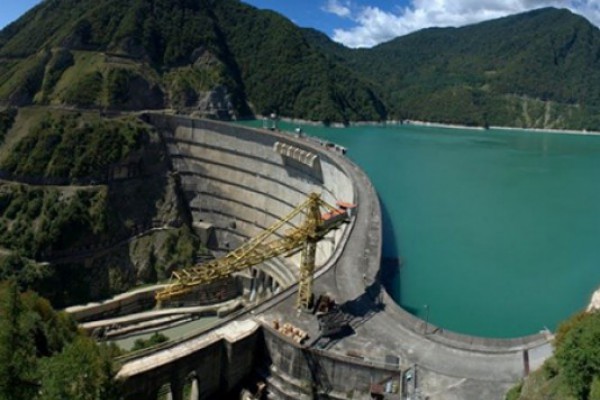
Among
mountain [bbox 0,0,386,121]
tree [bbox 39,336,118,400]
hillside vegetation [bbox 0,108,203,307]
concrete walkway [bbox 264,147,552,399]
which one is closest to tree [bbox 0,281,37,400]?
tree [bbox 39,336,118,400]

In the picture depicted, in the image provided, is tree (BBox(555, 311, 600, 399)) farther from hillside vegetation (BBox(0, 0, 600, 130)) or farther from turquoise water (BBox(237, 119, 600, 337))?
hillside vegetation (BBox(0, 0, 600, 130))

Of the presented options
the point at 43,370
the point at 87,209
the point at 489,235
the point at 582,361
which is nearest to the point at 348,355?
the point at 582,361

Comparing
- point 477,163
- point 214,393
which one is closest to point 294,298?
point 214,393

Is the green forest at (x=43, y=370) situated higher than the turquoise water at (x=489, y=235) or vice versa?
the green forest at (x=43, y=370)

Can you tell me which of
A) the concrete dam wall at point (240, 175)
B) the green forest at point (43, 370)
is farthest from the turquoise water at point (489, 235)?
the green forest at point (43, 370)

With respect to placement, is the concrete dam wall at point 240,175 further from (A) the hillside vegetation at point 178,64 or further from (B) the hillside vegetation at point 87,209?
(A) the hillside vegetation at point 178,64

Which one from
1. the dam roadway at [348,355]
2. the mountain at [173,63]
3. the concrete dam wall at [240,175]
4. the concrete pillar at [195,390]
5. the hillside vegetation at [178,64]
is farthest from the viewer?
the hillside vegetation at [178,64]

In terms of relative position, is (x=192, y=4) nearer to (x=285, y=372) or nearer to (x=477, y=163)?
(x=477, y=163)
